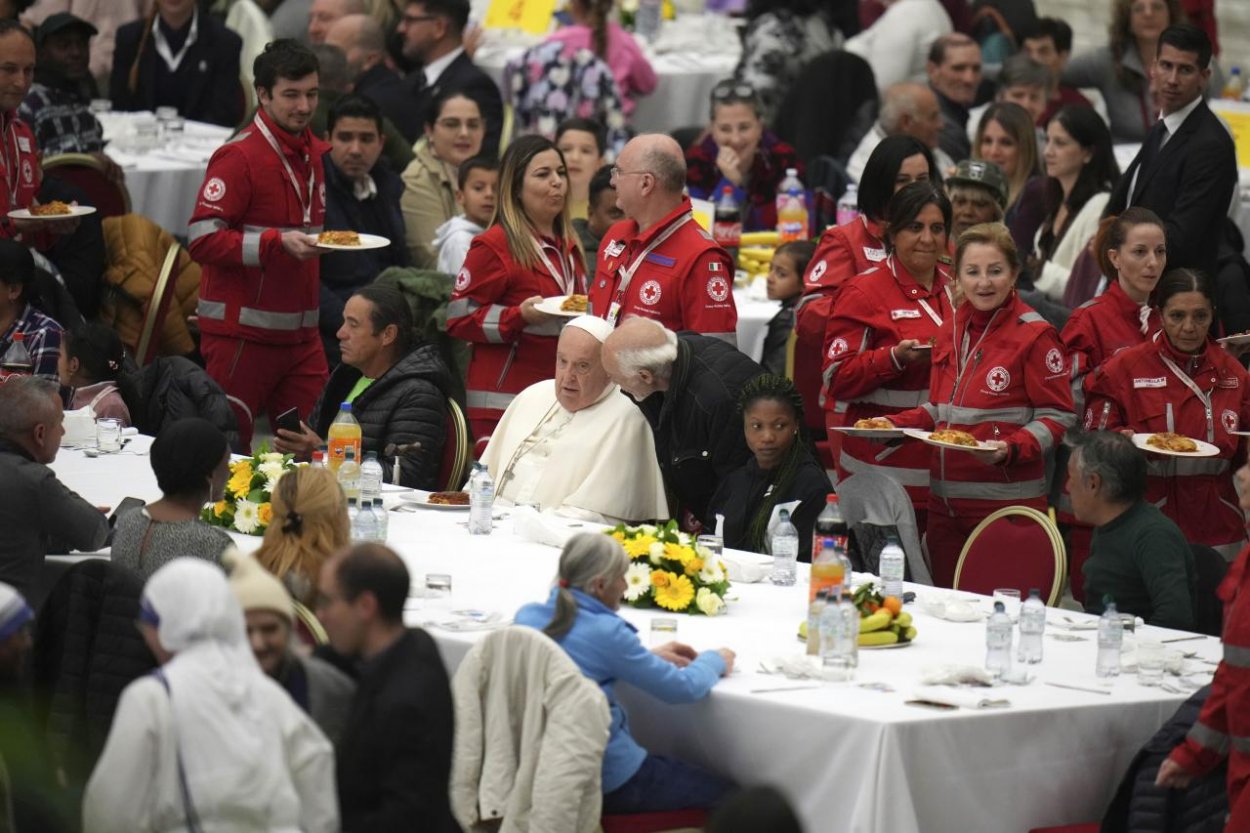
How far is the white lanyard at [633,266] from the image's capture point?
29.1 feet

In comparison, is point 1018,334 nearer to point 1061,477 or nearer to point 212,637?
point 1061,477

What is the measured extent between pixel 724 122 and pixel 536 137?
2892mm

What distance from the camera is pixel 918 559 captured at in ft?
25.3

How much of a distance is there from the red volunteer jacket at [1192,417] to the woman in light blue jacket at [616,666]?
2839 millimetres

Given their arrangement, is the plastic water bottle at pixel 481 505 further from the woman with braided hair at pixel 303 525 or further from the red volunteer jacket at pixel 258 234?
the red volunteer jacket at pixel 258 234

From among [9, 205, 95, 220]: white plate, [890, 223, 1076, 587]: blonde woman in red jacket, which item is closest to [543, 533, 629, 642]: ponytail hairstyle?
[890, 223, 1076, 587]: blonde woman in red jacket

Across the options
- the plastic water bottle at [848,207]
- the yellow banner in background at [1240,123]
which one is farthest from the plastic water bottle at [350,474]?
the yellow banner in background at [1240,123]

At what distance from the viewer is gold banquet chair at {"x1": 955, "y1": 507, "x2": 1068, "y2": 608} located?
7.33 m

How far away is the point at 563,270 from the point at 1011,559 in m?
2.85

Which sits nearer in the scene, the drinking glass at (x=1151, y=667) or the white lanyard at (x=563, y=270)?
the drinking glass at (x=1151, y=667)

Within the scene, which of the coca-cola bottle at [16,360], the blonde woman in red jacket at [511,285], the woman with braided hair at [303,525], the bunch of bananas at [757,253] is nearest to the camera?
the woman with braided hair at [303,525]

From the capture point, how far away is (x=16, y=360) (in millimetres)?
9102

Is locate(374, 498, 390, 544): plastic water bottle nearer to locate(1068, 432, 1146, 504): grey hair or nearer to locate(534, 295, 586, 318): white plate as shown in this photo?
locate(534, 295, 586, 318): white plate

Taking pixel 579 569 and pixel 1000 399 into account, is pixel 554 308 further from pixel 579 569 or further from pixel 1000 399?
pixel 579 569
